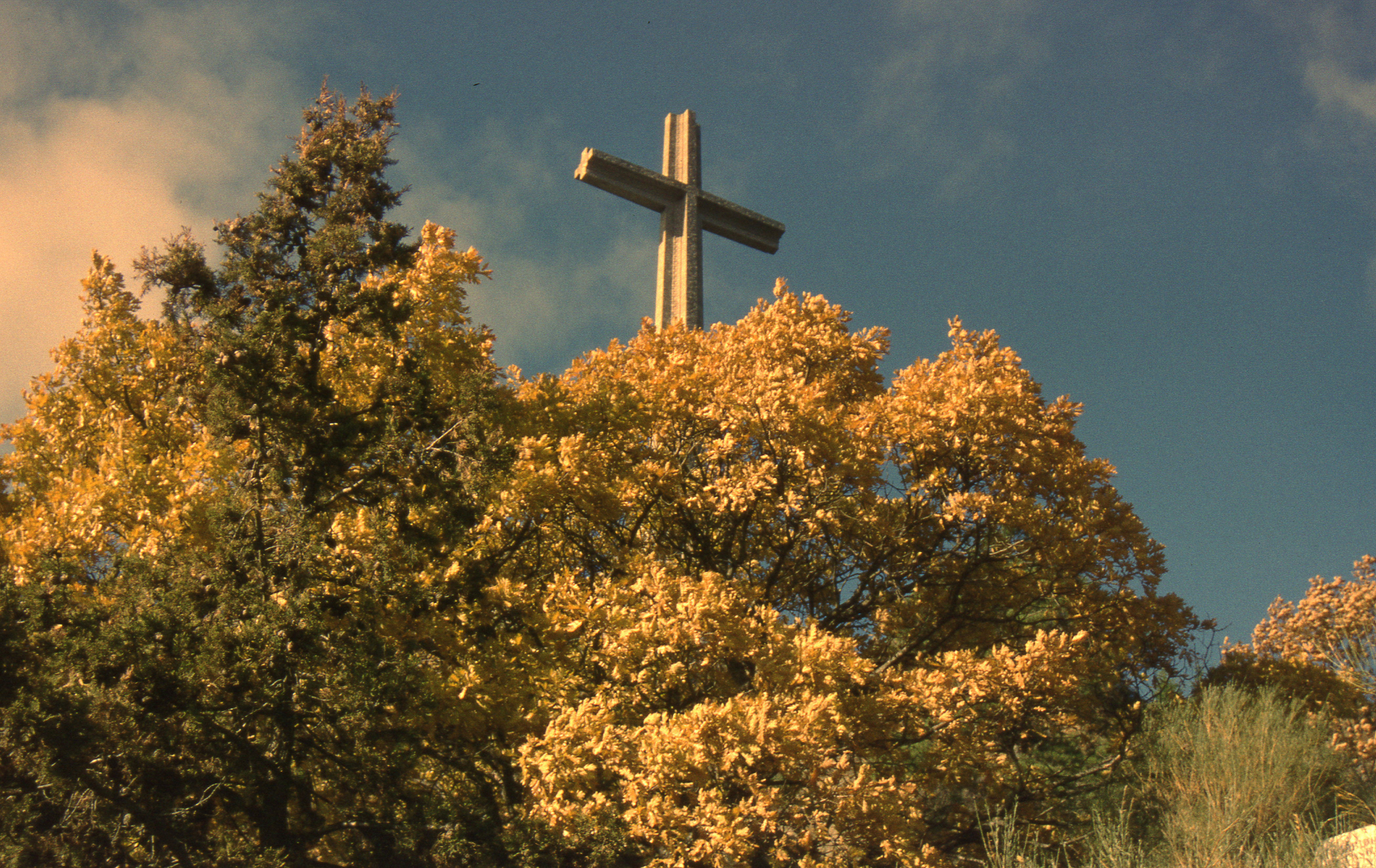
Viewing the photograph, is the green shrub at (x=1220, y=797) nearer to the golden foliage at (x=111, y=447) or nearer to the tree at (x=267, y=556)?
the tree at (x=267, y=556)

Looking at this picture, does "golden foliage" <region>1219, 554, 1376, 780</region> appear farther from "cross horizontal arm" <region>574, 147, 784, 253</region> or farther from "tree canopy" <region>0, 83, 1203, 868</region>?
"cross horizontal arm" <region>574, 147, 784, 253</region>

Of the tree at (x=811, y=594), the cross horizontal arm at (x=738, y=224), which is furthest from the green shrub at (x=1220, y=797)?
the cross horizontal arm at (x=738, y=224)

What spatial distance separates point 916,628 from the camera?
12.1 metres

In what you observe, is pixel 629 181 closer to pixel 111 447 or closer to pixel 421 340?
pixel 421 340

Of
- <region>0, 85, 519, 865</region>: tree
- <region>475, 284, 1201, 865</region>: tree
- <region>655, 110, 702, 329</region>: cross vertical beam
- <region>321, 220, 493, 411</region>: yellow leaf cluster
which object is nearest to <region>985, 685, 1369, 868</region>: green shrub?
<region>475, 284, 1201, 865</region>: tree

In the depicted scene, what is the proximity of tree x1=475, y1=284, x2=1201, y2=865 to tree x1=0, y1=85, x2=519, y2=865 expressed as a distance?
100 cm

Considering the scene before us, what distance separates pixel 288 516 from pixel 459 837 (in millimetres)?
3112

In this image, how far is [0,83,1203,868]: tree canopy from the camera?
829 cm

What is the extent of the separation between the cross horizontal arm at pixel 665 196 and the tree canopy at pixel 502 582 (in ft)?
10.4

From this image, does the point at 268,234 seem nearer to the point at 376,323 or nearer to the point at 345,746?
the point at 376,323

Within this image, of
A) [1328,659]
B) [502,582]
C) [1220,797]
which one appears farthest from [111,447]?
[1328,659]

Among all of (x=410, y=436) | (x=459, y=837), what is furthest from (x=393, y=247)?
(x=459, y=837)

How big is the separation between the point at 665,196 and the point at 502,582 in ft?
27.4

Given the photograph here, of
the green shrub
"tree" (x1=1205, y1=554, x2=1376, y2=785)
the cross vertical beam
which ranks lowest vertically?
the green shrub
